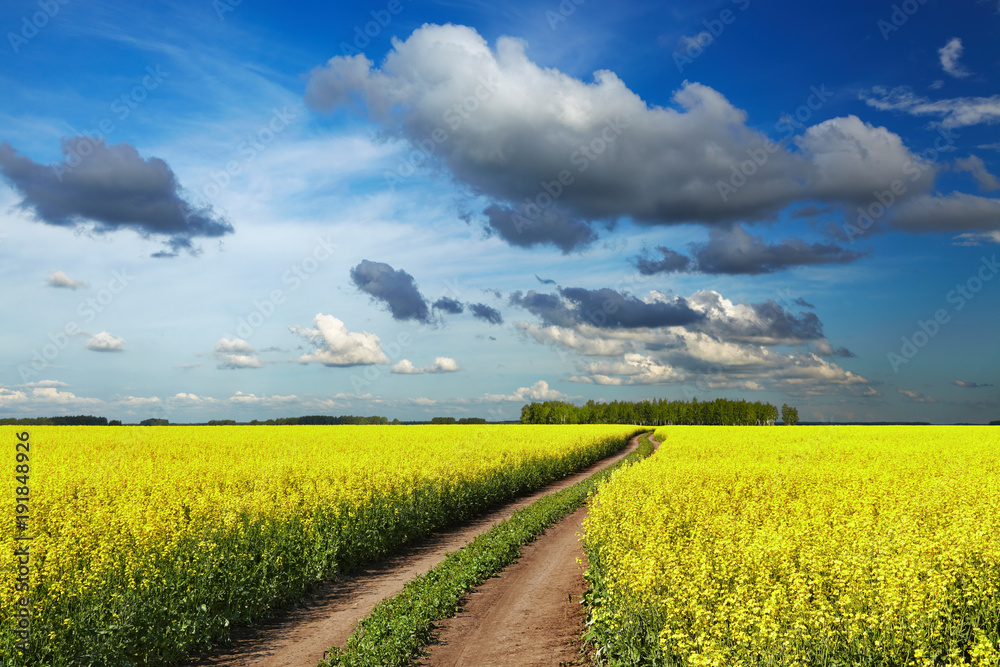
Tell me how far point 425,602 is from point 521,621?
1792 mm

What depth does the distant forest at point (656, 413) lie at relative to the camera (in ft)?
473

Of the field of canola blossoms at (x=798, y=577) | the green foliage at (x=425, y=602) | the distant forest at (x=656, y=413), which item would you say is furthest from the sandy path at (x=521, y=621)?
the distant forest at (x=656, y=413)

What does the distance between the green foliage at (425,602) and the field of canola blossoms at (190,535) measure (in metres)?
2.28

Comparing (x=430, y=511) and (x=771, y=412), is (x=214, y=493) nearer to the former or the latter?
(x=430, y=511)

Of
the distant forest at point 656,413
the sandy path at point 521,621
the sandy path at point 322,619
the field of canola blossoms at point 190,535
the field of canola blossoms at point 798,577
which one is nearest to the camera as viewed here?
the field of canola blossoms at point 798,577

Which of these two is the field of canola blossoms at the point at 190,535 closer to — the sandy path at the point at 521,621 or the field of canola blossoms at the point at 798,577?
the sandy path at the point at 521,621

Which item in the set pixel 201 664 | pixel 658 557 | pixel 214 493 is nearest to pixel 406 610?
pixel 201 664

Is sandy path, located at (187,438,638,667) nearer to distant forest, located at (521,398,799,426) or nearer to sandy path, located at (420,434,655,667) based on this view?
sandy path, located at (420,434,655,667)

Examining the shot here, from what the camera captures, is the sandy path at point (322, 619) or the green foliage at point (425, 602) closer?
the green foliage at point (425, 602)

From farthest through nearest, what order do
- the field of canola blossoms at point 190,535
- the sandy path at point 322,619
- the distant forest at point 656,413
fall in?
the distant forest at point 656,413
the sandy path at point 322,619
the field of canola blossoms at point 190,535

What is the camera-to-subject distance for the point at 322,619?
34.9 feet

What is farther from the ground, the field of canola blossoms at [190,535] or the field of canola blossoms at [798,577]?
the field of canola blossoms at [798,577]

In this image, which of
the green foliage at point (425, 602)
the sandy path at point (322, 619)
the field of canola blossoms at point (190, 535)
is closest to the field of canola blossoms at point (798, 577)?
the green foliage at point (425, 602)

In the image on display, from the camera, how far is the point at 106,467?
19656mm
